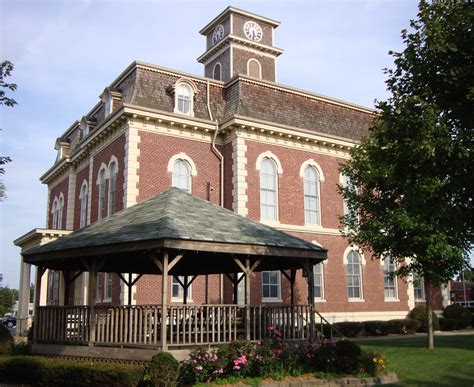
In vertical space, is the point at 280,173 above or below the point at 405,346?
above

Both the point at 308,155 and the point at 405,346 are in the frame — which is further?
the point at 308,155

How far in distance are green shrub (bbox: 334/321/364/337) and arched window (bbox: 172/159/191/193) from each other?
9974mm

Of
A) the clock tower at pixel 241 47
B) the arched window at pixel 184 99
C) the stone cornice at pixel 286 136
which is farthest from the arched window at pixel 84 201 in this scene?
the clock tower at pixel 241 47

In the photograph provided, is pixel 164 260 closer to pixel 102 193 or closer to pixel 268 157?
pixel 268 157

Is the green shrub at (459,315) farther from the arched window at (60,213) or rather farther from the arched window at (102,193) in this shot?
the arched window at (60,213)

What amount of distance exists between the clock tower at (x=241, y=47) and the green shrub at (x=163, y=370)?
2466 centimetres

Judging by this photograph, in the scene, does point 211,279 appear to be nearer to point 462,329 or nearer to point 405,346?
point 405,346

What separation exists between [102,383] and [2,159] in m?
8.72

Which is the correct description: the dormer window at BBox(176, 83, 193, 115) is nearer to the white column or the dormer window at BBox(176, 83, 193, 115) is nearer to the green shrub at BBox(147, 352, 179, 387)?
the white column

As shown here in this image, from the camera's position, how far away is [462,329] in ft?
105

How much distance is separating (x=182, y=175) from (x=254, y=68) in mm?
12357

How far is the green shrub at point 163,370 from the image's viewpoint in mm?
11508

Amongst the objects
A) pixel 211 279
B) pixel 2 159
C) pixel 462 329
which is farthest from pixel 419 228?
pixel 462 329

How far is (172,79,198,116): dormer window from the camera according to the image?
26250mm
